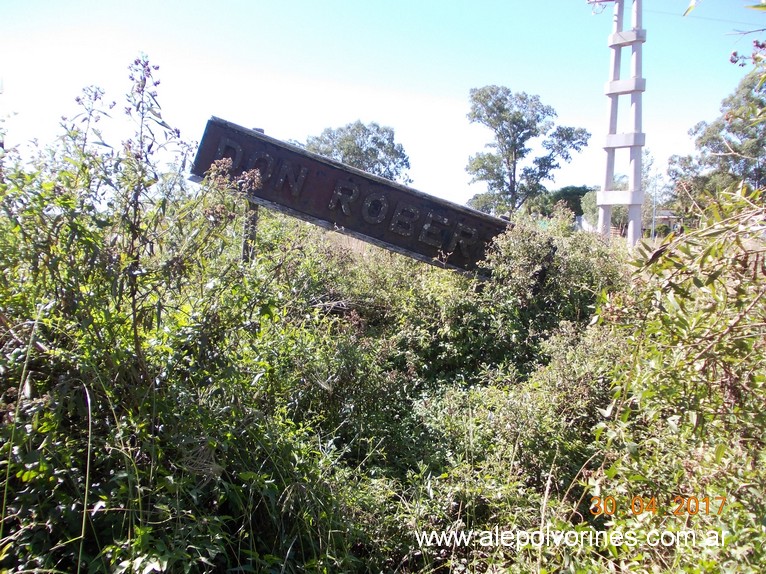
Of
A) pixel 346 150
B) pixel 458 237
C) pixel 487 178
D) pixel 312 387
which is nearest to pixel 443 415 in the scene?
pixel 312 387

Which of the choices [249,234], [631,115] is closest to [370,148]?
[631,115]

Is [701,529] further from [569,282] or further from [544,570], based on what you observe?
[569,282]

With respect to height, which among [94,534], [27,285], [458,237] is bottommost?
[94,534]

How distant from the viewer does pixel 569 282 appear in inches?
242

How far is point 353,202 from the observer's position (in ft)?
22.0

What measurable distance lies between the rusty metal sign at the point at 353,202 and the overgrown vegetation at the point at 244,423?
10.4 ft

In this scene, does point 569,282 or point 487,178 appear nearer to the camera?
point 569,282

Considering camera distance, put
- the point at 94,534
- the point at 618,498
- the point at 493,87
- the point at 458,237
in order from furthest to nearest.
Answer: the point at 493,87
the point at 458,237
the point at 618,498
the point at 94,534

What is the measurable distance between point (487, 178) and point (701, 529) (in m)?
34.4
